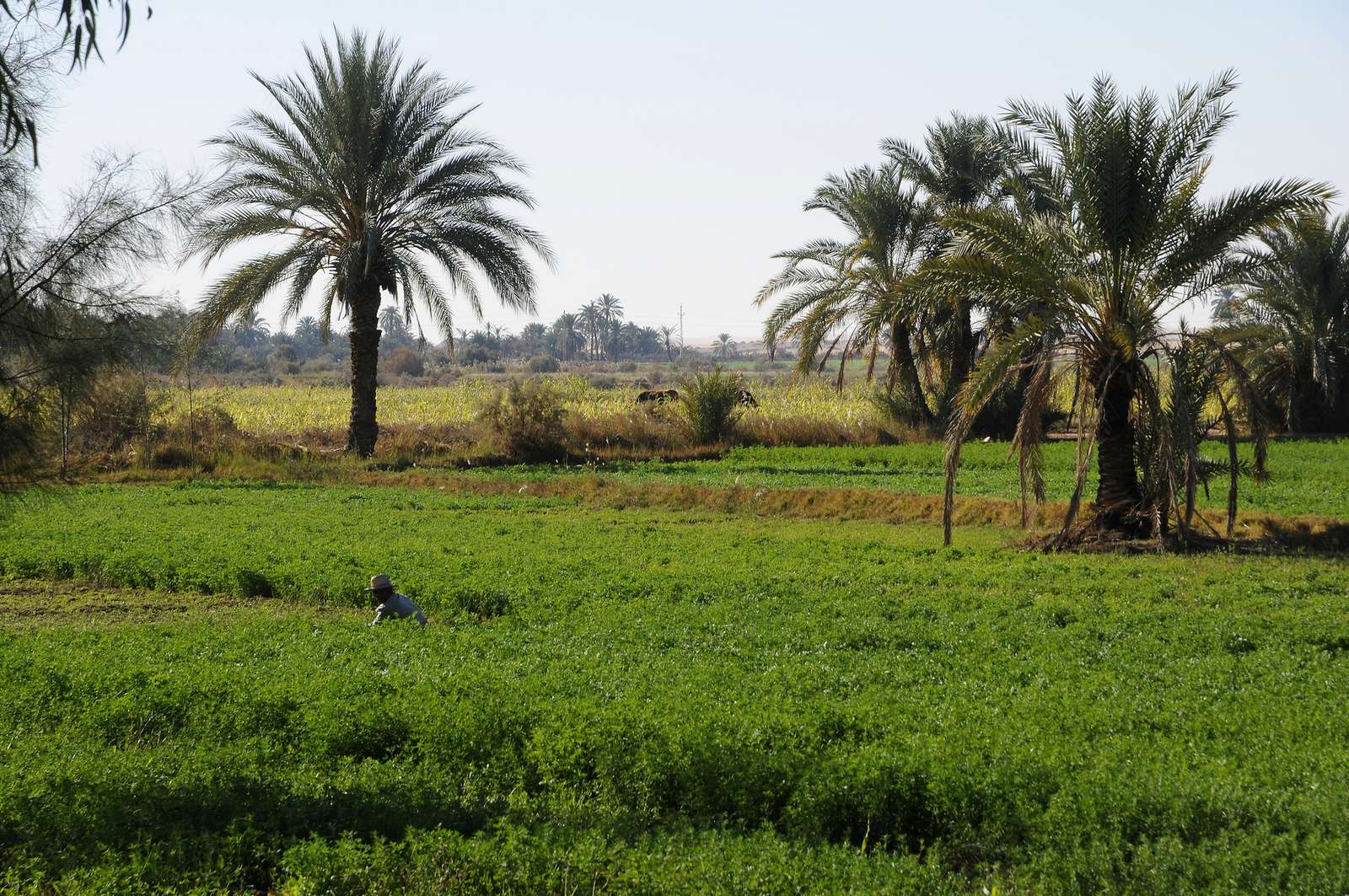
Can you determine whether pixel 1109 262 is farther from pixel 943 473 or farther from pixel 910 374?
pixel 910 374

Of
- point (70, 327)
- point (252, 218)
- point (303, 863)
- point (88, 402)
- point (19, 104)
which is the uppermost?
point (252, 218)

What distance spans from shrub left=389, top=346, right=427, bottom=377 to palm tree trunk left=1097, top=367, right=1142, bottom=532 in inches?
3246

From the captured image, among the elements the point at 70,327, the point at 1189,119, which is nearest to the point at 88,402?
the point at 70,327

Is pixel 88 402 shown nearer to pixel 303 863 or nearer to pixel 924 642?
pixel 303 863

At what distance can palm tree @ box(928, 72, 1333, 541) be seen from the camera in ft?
56.9

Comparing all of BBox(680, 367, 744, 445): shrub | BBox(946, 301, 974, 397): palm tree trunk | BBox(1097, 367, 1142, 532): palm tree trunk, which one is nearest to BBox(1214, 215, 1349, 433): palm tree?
BBox(946, 301, 974, 397): palm tree trunk

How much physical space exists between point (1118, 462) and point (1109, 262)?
11.1 ft

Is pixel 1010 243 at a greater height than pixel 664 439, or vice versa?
pixel 1010 243

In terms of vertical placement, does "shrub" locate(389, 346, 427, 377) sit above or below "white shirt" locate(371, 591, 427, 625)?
above

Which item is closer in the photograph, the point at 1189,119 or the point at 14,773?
the point at 14,773

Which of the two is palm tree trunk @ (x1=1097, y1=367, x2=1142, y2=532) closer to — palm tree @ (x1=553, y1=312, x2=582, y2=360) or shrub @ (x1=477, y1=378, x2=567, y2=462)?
shrub @ (x1=477, y1=378, x2=567, y2=462)

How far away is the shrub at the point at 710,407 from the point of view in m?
36.5

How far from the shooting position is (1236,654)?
10359 mm

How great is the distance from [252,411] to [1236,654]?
4266cm
